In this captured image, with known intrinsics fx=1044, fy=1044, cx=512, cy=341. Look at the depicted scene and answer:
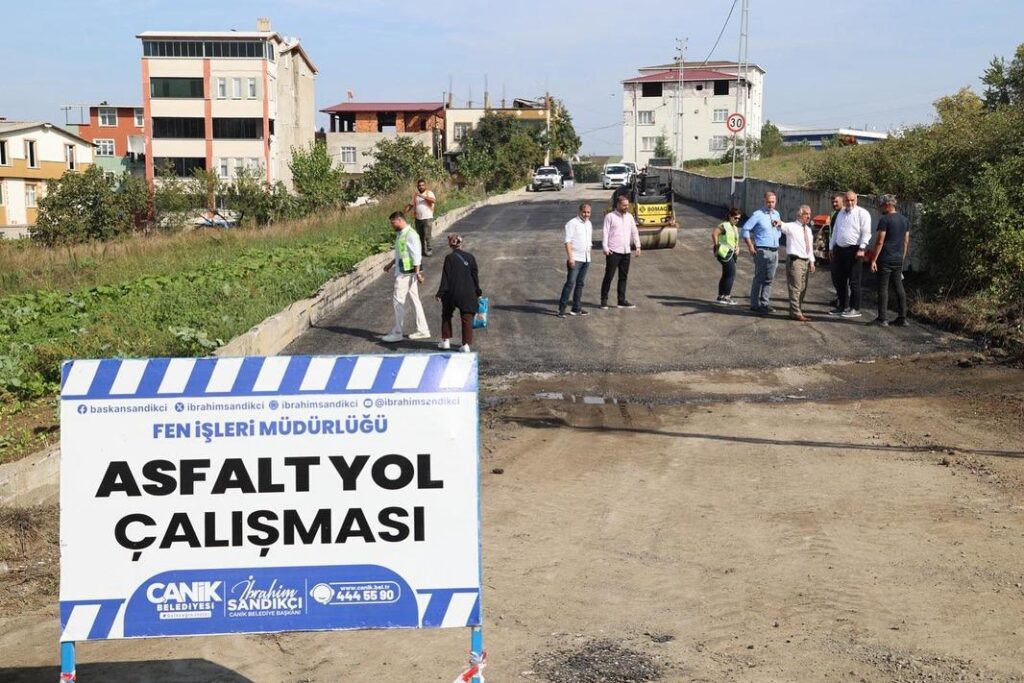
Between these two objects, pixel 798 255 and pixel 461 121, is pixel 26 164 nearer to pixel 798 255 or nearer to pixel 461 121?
pixel 461 121

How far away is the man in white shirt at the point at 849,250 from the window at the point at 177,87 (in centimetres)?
7913

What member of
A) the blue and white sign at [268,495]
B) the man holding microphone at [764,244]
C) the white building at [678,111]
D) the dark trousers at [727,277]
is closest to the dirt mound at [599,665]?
the blue and white sign at [268,495]

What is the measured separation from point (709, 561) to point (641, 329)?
31.2 feet

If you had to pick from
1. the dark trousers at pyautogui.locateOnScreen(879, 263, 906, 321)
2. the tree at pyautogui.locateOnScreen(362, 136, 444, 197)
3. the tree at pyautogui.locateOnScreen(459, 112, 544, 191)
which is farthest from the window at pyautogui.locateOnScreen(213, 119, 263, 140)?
the dark trousers at pyautogui.locateOnScreen(879, 263, 906, 321)

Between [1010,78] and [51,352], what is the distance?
49.9 m

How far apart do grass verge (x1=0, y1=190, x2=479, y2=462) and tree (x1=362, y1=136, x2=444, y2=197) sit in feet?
115

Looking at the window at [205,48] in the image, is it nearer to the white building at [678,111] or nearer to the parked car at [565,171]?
the parked car at [565,171]

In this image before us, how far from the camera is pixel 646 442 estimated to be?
35.5ft

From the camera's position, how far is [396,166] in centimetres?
7150

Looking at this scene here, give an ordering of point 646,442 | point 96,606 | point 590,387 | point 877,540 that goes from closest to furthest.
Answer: point 96,606, point 877,540, point 646,442, point 590,387

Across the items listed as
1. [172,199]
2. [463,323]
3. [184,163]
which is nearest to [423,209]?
[463,323]

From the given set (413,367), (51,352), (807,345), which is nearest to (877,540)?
(413,367)

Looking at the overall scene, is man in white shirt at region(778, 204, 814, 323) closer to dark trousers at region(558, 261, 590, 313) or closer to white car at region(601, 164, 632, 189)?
dark trousers at region(558, 261, 590, 313)

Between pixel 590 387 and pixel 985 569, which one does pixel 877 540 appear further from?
pixel 590 387
